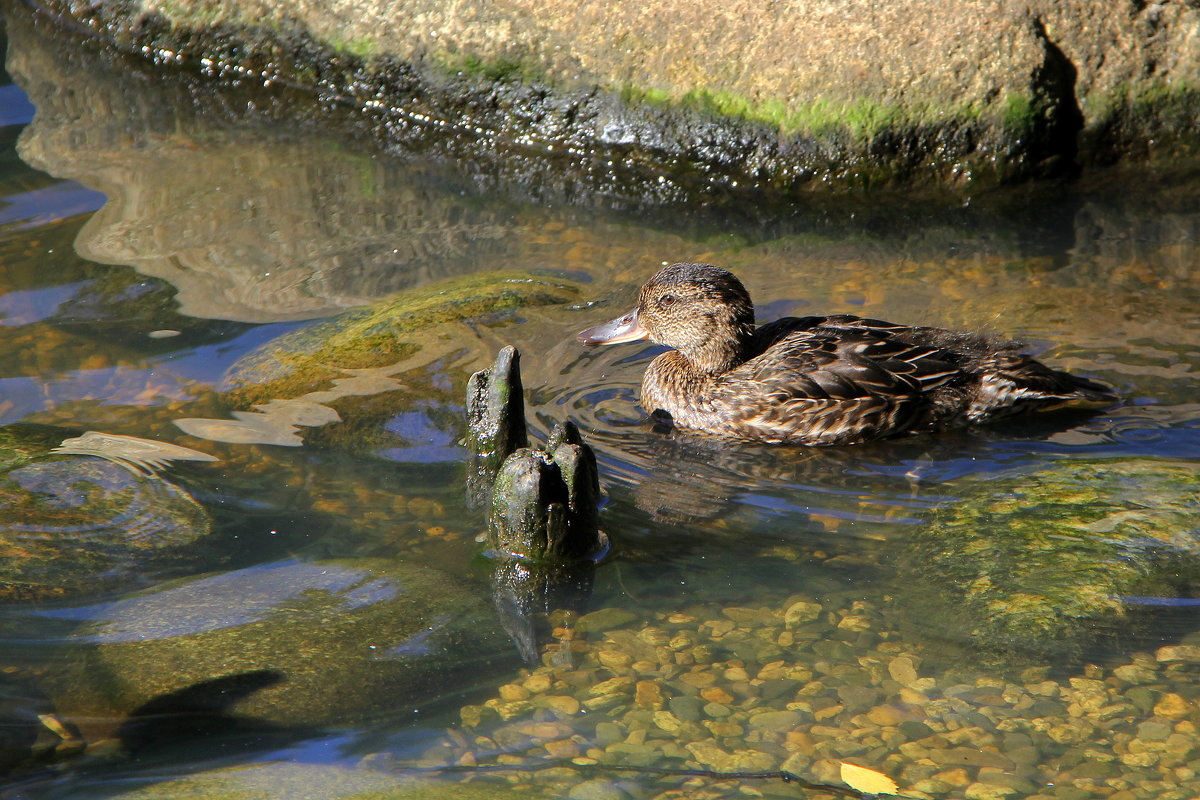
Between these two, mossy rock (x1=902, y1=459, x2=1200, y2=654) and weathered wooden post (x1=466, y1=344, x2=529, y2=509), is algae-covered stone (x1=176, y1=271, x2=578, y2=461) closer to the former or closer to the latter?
weathered wooden post (x1=466, y1=344, x2=529, y2=509)

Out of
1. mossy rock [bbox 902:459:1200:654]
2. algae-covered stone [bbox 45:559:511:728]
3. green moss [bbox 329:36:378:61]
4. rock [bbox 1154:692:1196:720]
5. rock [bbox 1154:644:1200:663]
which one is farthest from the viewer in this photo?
green moss [bbox 329:36:378:61]

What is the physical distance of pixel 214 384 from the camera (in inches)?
259

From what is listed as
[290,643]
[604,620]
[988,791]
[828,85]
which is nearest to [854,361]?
[604,620]

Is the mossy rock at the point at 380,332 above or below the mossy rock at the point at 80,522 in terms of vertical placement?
above

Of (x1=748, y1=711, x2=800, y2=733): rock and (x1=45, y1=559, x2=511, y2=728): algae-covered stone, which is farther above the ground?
(x1=45, y1=559, x2=511, y2=728): algae-covered stone

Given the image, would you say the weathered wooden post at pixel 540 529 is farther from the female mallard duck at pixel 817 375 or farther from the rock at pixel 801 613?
the female mallard duck at pixel 817 375

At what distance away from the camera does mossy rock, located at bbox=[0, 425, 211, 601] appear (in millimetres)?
4977

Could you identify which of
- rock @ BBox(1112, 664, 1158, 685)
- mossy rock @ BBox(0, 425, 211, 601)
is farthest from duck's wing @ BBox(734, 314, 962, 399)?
mossy rock @ BBox(0, 425, 211, 601)

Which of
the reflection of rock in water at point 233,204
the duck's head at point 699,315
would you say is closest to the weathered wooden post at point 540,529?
the duck's head at point 699,315

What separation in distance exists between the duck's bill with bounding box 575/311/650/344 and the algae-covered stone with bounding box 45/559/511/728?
2198 millimetres

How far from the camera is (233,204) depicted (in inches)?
→ 350

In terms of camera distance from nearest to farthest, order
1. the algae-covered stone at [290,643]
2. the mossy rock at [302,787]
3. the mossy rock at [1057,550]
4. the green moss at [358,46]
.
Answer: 1. the mossy rock at [302,787]
2. the algae-covered stone at [290,643]
3. the mossy rock at [1057,550]
4. the green moss at [358,46]

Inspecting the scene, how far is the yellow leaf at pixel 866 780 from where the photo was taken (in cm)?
400

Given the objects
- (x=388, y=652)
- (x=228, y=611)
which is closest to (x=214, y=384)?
(x=228, y=611)
